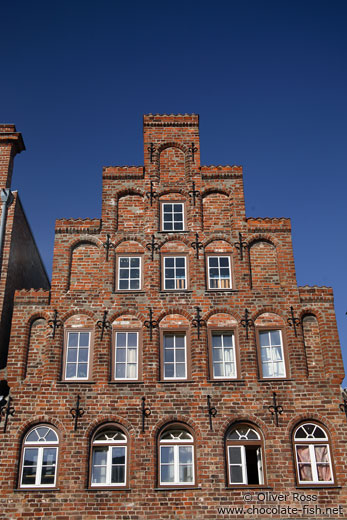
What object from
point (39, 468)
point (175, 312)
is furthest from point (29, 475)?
point (175, 312)

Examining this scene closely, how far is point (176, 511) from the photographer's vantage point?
16531mm

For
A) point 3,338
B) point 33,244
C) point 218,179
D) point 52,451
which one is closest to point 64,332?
point 3,338

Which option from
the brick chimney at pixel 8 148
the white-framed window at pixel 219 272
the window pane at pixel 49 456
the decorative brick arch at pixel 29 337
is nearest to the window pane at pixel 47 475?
the window pane at pixel 49 456

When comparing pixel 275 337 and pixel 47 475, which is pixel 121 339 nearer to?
pixel 47 475

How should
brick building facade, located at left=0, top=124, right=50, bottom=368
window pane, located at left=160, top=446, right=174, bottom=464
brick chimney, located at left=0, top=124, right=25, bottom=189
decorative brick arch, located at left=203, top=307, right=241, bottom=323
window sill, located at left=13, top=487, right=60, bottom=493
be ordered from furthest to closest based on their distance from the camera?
brick chimney, located at left=0, top=124, right=25, bottom=189, brick building facade, located at left=0, top=124, right=50, bottom=368, decorative brick arch, located at left=203, top=307, right=241, bottom=323, window pane, located at left=160, top=446, right=174, bottom=464, window sill, located at left=13, top=487, right=60, bottom=493

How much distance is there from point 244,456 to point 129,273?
7.10 m

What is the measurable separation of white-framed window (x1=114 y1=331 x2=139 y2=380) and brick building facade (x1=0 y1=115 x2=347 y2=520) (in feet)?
0.15

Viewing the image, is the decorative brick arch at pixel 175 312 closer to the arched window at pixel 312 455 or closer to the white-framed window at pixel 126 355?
the white-framed window at pixel 126 355

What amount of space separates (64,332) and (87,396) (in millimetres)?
2341

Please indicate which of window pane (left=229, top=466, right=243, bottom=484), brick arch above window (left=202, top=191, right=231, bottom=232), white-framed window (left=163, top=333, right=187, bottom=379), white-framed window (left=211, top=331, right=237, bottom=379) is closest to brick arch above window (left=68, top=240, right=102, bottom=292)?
white-framed window (left=163, top=333, right=187, bottom=379)

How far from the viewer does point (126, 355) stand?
18.8m

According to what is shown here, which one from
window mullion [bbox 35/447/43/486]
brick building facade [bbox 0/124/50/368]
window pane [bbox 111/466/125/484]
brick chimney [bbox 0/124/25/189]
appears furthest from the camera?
brick chimney [bbox 0/124/25/189]

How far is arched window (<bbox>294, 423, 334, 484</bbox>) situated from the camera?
A: 17.2 meters

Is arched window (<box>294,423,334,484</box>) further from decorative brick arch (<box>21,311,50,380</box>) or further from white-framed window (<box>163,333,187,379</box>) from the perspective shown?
decorative brick arch (<box>21,311,50,380</box>)
